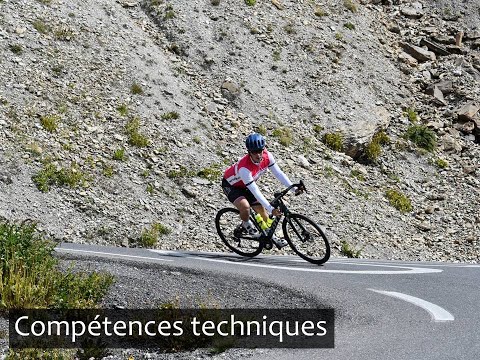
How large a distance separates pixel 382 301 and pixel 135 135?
12.1 metres

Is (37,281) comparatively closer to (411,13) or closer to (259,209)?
(259,209)

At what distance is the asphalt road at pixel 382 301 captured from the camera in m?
5.75

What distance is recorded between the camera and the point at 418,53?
27.2m

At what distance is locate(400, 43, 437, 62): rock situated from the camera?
2708 centimetres

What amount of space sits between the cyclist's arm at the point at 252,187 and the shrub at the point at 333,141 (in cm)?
1125

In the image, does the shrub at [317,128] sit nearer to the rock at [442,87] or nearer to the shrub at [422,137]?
the shrub at [422,137]

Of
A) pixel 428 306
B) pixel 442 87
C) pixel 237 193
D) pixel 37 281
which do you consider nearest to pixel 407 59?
pixel 442 87

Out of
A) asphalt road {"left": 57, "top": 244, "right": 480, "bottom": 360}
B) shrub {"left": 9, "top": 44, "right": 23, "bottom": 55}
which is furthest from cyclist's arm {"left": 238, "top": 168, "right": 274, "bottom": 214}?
shrub {"left": 9, "top": 44, "right": 23, "bottom": 55}

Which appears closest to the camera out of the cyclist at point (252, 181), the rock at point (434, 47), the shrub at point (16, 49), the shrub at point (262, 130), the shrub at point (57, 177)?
the cyclist at point (252, 181)

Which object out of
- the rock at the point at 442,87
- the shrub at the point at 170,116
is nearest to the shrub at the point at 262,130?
the shrub at the point at 170,116

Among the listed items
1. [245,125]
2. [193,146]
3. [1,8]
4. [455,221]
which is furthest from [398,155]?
[1,8]

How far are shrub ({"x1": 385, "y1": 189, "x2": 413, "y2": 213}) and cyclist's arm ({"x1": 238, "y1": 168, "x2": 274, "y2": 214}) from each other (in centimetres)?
1050

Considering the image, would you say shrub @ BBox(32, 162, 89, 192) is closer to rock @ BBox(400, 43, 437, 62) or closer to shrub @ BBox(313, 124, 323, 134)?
shrub @ BBox(313, 124, 323, 134)

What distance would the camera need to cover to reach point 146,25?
24.2 metres
